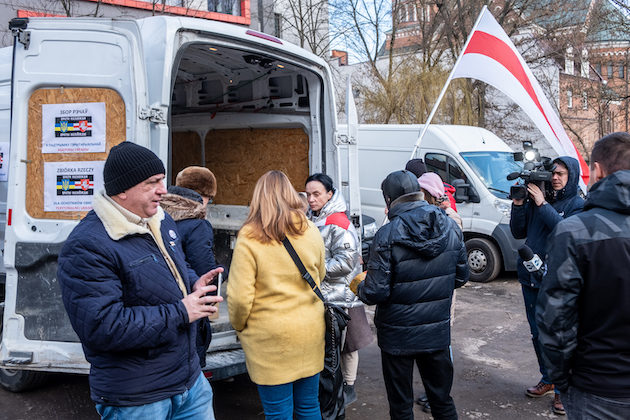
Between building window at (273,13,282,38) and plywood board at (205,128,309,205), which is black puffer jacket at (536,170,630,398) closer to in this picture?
plywood board at (205,128,309,205)

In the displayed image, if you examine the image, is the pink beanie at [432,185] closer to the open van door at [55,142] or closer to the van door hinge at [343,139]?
the van door hinge at [343,139]

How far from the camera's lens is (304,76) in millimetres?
5441

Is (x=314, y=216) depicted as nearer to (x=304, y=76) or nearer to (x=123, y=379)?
(x=304, y=76)

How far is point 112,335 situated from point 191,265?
158 cm

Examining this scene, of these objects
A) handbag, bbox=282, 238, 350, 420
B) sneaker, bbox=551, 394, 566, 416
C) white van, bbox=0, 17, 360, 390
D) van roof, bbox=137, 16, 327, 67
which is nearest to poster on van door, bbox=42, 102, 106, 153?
white van, bbox=0, 17, 360, 390

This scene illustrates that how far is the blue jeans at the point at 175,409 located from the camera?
7.82 feet

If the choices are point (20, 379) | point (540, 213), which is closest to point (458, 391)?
point (540, 213)

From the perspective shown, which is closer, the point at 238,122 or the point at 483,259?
the point at 238,122

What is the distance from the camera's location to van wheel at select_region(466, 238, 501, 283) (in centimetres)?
937

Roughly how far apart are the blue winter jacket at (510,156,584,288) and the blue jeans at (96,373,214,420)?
2.77 m

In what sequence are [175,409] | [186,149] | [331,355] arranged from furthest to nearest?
[186,149] → [331,355] → [175,409]

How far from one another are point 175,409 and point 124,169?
1.09 m

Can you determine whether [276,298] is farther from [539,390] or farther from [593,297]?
[539,390]

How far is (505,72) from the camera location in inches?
239
